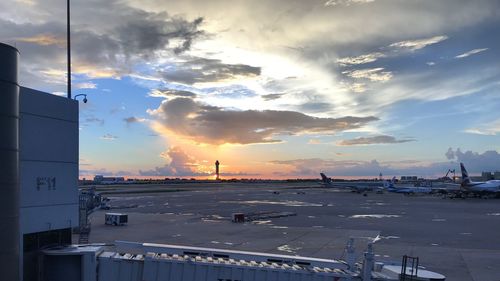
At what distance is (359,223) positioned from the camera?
4803 centimetres

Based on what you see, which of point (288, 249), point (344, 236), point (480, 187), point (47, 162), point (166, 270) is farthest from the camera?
point (480, 187)

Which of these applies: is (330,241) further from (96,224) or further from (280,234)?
(96,224)

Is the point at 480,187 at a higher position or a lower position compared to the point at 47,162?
lower

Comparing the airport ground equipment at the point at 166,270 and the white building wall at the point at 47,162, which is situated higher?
the white building wall at the point at 47,162

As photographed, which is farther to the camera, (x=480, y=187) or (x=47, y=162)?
(x=480, y=187)

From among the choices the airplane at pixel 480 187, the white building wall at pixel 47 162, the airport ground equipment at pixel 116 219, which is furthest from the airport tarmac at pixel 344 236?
the airplane at pixel 480 187

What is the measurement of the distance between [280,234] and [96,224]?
Result: 1957 centimetres

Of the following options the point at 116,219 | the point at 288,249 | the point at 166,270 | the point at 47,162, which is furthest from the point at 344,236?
the point at 47,162

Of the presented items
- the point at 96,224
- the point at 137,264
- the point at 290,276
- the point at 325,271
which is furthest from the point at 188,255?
the point at 96,224

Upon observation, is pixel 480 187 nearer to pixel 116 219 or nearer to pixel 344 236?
pixel 344 236

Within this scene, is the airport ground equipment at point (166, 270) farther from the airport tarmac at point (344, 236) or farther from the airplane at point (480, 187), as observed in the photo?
→ the airplane at point (480, 187)

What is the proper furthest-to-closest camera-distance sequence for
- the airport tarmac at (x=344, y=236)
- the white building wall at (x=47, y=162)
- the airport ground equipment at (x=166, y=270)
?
the airport tarmac at (x=344, y=236), the airport ground equipment at (x=166, y=270), the white building wall at (x=47, y=162)

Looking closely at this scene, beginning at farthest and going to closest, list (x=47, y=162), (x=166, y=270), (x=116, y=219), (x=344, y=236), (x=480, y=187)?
(x=480, y=187), (x=116, y=219), (x=344, y=236), (x=47, y=162), (x=166, y=270)

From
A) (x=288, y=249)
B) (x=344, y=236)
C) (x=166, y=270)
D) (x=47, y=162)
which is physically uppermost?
(x=47, y=162)
